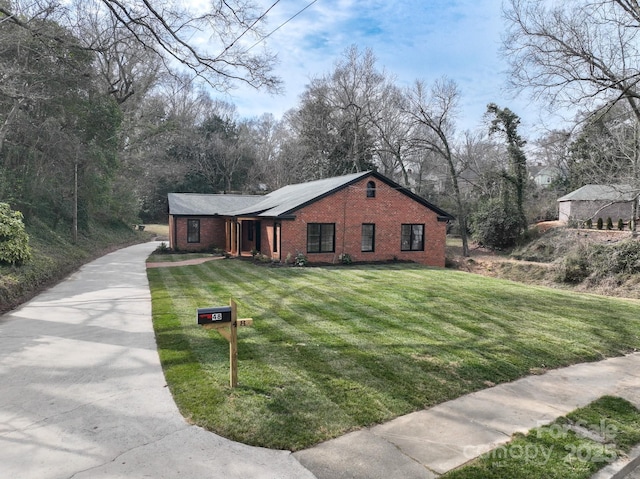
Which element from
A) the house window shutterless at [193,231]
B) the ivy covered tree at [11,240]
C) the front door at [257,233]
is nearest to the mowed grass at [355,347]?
the ivy covered tree at [11,240]

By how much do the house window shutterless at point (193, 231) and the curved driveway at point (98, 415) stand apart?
53.3 ft

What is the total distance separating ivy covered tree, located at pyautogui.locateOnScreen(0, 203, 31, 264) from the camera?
1107 centimetres

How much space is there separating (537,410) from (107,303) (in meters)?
9.26

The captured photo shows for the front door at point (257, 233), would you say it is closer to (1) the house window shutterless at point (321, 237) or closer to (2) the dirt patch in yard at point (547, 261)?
(1) the house window shutterless at point (321, 237)

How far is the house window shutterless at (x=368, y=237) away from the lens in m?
19.2

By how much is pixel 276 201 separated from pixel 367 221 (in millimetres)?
5342

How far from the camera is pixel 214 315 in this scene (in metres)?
4.58

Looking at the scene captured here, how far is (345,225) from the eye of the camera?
734 inches

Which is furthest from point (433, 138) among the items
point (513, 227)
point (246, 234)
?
point (246, 234)

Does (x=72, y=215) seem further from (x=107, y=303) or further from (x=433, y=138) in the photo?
(x=433, y=138)

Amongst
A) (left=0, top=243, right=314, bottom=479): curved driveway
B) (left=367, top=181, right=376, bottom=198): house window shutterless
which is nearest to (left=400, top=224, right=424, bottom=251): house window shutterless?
(left=367, top=181, right=376, bottom=198): house window shutterless

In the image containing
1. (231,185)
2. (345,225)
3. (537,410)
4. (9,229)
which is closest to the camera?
(537,410)

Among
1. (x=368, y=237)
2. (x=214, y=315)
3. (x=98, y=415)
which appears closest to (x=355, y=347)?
(x=214, y=315)

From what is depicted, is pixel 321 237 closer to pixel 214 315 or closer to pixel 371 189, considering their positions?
pixel 371 189
